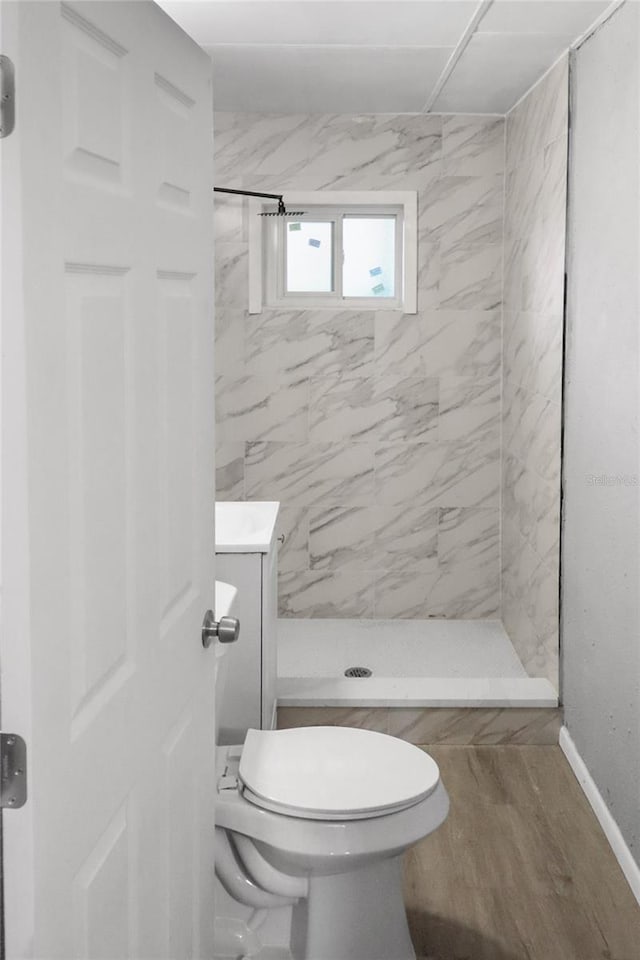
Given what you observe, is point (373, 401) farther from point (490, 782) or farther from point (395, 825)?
point (395, 825)

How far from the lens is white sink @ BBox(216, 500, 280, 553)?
9.97 ft

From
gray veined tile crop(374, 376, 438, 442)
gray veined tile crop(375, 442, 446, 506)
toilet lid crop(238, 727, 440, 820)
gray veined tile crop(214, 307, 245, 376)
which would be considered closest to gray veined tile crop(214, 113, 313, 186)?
gray veined tile crop(214, 307, 245, 376)

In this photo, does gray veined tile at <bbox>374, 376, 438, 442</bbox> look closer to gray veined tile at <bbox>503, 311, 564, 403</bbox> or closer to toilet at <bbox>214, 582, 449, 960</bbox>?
gray veined tile at <bbox>503, 311, 564, 403</bbox>

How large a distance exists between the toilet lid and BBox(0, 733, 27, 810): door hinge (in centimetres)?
116

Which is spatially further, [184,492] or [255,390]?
[255,390]

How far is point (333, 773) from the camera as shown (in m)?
2.28

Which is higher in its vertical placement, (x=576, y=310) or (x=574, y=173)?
(x=574, y=173)

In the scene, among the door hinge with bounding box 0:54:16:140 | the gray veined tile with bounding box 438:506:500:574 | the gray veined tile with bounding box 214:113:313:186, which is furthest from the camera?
the gray veined tile with bounding box 438:506:500:574

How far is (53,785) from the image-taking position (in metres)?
1.14

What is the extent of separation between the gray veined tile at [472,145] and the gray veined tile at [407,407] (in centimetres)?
94

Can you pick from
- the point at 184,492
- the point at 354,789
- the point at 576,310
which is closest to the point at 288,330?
the point at 576,310

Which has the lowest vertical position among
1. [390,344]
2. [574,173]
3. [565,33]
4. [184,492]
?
[184,492]

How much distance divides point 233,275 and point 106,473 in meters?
3.47

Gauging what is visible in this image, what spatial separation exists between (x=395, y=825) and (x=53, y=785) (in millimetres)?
1177
